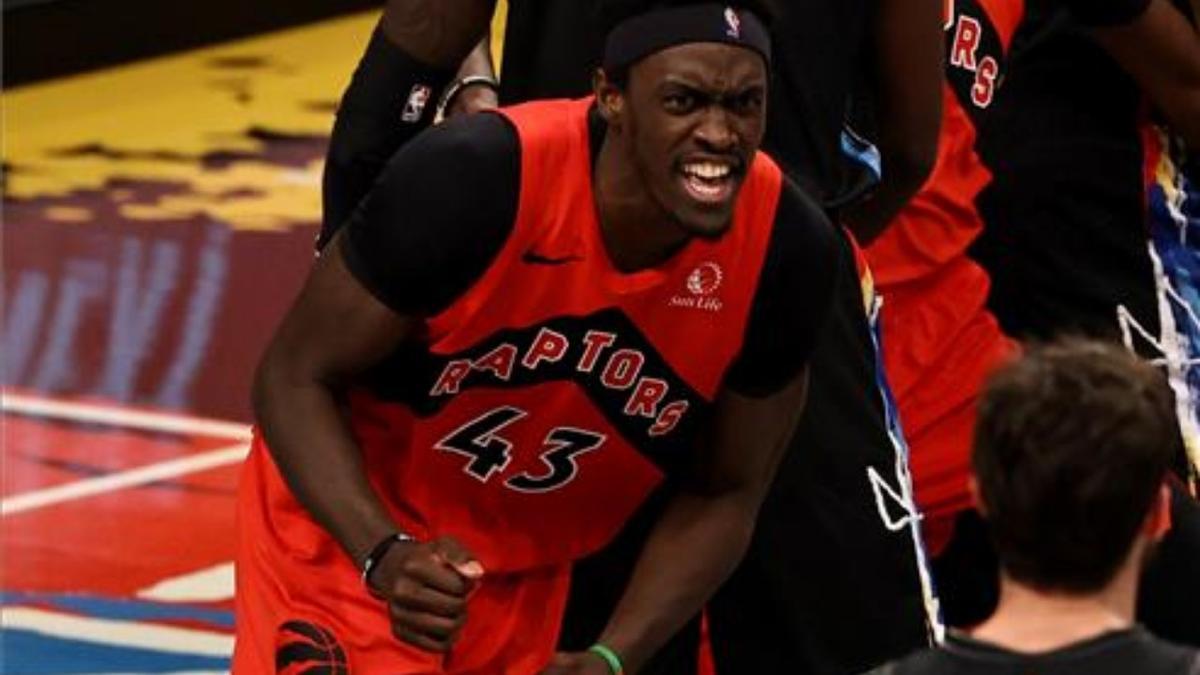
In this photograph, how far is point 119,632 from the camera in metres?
7.31

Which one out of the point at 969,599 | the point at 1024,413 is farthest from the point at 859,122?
the point at 1024,413

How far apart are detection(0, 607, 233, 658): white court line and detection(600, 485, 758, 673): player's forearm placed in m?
2.30

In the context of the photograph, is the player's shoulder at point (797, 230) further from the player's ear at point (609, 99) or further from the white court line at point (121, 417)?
the white court line at point (121, 417)

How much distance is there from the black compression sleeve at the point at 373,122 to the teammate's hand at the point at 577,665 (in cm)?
69

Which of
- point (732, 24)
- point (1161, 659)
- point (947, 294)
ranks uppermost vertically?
point (1161, 659)

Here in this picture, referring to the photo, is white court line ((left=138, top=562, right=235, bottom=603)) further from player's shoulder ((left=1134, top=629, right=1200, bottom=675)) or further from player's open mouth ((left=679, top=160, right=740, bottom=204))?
player's shoulder ((left=1134, top=629, right=1200, bottom=675))

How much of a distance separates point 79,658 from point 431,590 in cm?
265

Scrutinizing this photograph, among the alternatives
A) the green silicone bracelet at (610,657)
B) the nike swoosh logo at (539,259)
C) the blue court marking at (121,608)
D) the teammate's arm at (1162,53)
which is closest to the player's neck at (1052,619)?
the nike swoosh logo at (539,259)

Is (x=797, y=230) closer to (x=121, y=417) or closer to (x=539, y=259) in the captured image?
(x=539, y=259)

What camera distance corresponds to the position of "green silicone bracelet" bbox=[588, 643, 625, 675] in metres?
4.87

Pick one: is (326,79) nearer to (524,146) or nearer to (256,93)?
(256,93)

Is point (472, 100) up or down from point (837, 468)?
up

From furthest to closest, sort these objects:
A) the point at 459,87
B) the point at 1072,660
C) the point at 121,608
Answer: the point at 121,608 → the point at 459,87 → the point at 1072,660

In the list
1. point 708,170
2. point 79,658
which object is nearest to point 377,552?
point 708,170
